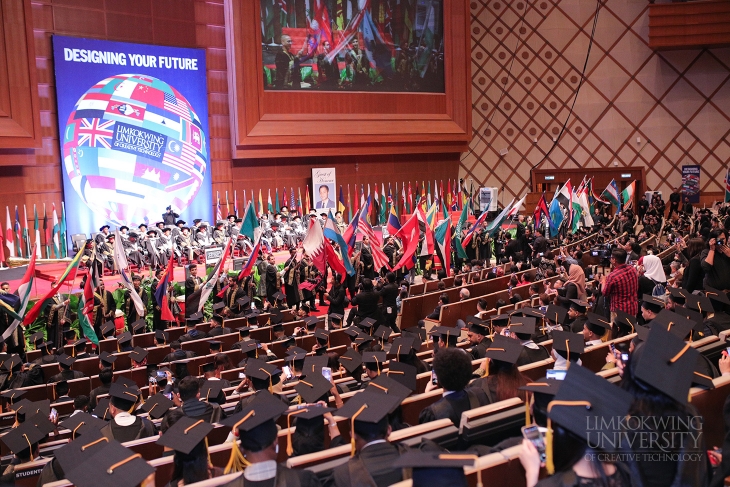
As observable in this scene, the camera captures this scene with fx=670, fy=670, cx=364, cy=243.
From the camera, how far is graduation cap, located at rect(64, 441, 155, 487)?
10.6ft

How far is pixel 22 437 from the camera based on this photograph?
482 cm

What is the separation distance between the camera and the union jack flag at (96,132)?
19.8m

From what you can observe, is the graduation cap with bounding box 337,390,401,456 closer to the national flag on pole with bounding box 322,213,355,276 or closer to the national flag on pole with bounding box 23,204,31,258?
the national flag on pole with bounding box 322,213,355,276

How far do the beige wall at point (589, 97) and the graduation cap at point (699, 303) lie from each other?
2118 cm

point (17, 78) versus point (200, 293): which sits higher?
point (17, 78)

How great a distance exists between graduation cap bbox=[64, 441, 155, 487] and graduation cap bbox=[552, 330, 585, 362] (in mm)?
3299

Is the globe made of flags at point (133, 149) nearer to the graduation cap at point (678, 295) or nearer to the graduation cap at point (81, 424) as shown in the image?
the graduation cap at point (81, 424)

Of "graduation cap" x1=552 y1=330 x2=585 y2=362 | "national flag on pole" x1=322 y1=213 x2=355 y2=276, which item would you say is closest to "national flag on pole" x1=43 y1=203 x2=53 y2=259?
"national flag on pole" x1=322 y1=213 x2=355 y2=276

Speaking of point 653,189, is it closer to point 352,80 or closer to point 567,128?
point 567,128

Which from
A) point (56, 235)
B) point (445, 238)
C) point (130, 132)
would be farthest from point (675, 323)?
point (130, 132)

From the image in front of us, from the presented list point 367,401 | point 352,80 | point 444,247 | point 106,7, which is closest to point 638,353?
point 367,401

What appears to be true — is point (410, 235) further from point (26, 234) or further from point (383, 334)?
point (26, 234)

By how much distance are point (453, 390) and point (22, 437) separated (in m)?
3.11

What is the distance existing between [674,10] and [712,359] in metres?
23.4
